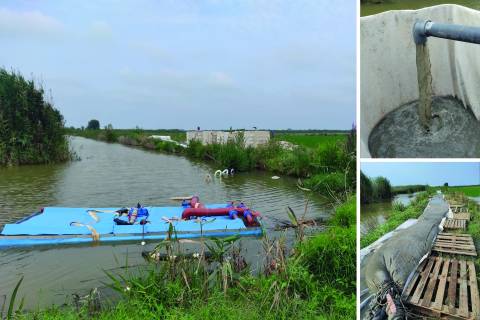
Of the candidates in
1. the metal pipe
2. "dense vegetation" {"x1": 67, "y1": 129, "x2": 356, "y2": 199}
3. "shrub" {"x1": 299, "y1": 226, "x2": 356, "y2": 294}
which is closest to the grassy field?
the metal pipe

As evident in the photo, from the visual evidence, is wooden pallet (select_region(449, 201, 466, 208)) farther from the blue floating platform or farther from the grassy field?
the blue floating platform

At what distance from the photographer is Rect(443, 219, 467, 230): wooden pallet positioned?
1.33 m

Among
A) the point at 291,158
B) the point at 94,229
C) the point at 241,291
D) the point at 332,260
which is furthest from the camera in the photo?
the point at 291,158

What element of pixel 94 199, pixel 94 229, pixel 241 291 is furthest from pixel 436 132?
pixel 94 199

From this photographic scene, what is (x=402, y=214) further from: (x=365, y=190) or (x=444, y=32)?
(x=444, y=32)

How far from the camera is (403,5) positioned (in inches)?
50.3

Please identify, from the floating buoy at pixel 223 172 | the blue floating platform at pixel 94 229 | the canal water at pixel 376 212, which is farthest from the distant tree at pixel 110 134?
the canal water at pixel 376 212

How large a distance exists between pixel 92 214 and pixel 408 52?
759 centimetres

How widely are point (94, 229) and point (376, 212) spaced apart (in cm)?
636

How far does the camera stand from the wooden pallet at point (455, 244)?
1.30 m

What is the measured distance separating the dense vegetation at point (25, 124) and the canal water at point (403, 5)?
2087cm

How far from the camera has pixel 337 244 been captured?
13.7 ft

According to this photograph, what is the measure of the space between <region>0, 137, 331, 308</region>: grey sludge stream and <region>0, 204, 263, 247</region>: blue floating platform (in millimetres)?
183

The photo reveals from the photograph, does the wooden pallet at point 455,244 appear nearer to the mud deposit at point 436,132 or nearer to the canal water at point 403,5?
the mud deposit at point 436,132
